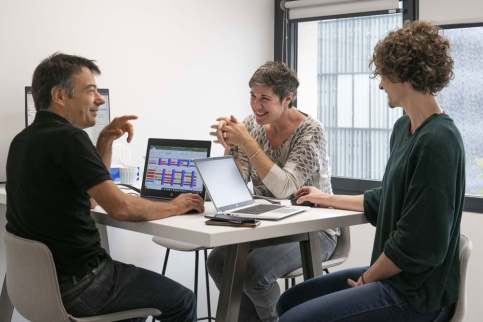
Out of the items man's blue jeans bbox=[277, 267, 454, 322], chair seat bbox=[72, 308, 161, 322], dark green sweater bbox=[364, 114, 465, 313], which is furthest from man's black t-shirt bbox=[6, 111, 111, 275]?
dark green sweater bbox=[364, 114, 465, 313]

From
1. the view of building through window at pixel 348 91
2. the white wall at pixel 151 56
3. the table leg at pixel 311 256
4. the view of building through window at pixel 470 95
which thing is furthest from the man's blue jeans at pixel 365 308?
the view of building through window at pixel 348 91

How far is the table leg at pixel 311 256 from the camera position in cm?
241

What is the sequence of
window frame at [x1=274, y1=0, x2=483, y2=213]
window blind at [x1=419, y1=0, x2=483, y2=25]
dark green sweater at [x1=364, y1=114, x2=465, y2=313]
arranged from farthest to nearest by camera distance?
window frame at [x1=274, y1=0, x2=483, y2=213]
window blind at [x1=419, y1=0, x2=483, y2=25]
dark green sweater at [x1=364, y1=114, x2=465, y2=313]

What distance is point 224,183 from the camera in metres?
2.39

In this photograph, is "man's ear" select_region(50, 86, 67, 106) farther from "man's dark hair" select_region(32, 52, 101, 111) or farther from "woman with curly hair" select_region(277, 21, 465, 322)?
"woman with curly hair" select_region(277, 21, 465, 322)

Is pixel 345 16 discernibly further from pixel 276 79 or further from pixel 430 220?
pixel 430 220

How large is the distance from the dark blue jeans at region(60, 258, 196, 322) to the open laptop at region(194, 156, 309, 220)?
1.11ft

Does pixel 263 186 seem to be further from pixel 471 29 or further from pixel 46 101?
pixel 471 29

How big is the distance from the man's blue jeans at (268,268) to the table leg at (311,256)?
0.16m

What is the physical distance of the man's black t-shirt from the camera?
197 cm

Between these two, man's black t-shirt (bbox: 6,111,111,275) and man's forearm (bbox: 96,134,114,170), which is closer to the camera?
man's black t-shirt (bbox: 6,111,111,275)

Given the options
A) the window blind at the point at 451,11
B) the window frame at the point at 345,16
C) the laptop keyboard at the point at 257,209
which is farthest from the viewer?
the window frame at the point at 345,16

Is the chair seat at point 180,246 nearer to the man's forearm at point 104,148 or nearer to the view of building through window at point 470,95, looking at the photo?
the man's forearm at point 104,148

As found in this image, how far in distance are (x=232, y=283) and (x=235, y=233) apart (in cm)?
25
